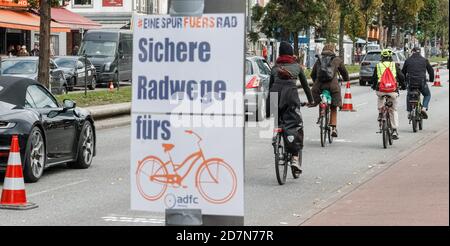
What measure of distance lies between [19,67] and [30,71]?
446 mm

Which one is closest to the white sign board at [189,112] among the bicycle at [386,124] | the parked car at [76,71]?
the bicycle at [386,124]

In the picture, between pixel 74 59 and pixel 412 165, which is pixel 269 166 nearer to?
pixel 412 165

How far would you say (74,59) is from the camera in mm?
34344

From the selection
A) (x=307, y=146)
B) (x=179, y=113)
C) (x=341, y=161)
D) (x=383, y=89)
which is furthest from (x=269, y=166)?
(x=179, y=113)

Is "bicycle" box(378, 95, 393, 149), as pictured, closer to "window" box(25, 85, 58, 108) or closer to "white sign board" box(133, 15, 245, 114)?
"window" box(25, 85, 58, 108)

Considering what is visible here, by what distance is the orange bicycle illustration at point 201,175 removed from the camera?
5.38 meters

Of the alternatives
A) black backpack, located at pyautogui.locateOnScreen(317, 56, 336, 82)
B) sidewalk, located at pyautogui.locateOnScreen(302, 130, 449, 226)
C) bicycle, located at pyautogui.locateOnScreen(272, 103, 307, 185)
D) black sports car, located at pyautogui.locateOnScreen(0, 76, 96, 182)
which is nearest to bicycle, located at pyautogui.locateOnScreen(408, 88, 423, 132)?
black backpack, located at pyautogui.locateOnScreen(317, 56, 336, 82)

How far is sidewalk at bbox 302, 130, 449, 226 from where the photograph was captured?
8352 millimetres

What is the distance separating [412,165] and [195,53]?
8.89 metres

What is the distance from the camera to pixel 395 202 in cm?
963

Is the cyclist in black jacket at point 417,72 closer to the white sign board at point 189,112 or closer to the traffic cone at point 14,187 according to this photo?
the traffic cone at point 14,187

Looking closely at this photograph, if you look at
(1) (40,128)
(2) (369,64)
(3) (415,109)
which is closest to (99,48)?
(2) (369,64)

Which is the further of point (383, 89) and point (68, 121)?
point (383, 89)

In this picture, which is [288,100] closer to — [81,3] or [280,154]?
[280,154]
